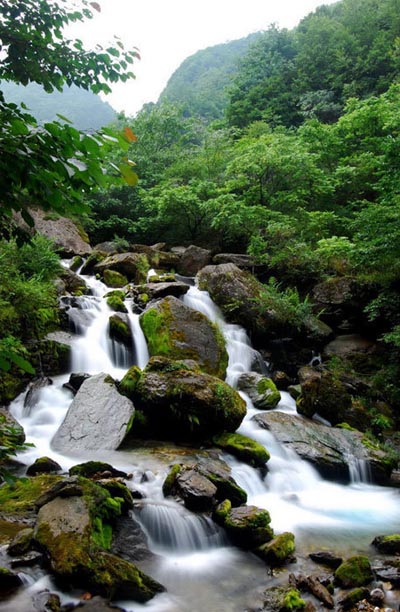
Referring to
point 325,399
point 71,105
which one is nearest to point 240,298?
point 325,399

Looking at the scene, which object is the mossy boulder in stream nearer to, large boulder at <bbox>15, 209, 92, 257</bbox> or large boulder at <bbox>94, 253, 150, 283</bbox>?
large boulder at <bbox>94, 253, 150, 283</bbox>

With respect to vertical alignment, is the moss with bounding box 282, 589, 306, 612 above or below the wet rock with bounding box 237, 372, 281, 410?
below

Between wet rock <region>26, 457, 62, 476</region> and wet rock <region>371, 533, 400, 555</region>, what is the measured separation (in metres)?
4.22

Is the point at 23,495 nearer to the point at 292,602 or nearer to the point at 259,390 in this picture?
the point at 292,602

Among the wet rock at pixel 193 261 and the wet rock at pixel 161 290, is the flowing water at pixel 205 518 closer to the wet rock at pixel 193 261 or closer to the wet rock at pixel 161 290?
the wet rock at pixel 161 290

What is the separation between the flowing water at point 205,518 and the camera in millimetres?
4059

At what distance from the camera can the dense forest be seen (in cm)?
184

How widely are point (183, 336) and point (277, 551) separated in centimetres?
554

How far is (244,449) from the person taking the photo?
6805 mm

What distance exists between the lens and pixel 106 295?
38.2ft

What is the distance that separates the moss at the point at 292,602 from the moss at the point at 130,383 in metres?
4.17

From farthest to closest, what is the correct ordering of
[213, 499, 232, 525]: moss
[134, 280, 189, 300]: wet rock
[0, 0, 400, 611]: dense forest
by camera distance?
1. [134, 280, 189, 300]: wet rock
2. [213, 499, 232, 525]: moss
3. [0, 0, 400, 611]: dense forest

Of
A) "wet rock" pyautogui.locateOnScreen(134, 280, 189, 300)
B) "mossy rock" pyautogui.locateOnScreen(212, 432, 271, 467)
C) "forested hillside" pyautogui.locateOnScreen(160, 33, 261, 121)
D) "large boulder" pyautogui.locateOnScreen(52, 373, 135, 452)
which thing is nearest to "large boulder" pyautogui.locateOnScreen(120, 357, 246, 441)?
"mossy rock" pyautogui.locateOnScreen(212, 432, 271, 467)

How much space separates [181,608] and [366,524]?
3322mm
